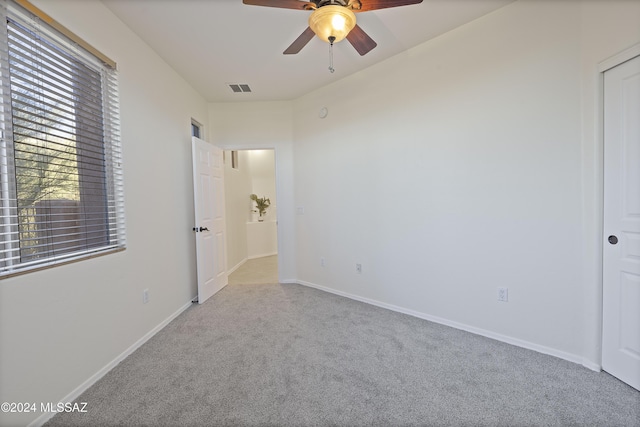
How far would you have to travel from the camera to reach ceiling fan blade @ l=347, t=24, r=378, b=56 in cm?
191

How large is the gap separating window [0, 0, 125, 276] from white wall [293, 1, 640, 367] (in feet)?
7.93

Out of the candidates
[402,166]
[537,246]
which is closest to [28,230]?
[402,166]

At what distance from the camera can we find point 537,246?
222 cm

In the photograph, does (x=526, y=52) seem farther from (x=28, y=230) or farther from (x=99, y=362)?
(x=99, y=362)

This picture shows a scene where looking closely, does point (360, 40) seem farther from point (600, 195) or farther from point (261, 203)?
point (261, 203)

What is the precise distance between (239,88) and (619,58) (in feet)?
11.7

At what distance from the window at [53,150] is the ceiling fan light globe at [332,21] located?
1.62m

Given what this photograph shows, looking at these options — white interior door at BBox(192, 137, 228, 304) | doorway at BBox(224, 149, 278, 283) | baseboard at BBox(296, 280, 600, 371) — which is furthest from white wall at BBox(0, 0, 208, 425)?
baseboard at BBox(296, 280, 600, 371)

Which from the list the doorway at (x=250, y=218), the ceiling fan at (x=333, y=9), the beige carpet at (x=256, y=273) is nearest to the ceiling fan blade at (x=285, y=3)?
the ceiling fan at (x=333, y=9)

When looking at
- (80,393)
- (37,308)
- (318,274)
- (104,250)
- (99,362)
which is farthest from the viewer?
(318,274)

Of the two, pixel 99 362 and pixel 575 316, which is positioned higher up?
pixel 575 316

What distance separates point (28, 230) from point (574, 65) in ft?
12.0

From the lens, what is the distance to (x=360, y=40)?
200 cm

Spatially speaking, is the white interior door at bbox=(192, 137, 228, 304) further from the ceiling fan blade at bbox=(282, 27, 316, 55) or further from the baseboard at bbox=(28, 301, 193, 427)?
the ceiling fan blade at bbox=(282, 27, 316, 55)
